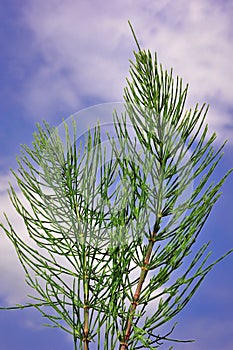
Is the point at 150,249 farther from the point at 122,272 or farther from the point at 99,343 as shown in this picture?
the point at 99,343

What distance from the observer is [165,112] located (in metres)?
2.26

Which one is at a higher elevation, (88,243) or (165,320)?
(88,243)

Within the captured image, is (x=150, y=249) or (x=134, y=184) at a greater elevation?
(x=134, y=184)

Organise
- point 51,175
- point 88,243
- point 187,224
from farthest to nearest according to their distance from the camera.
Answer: point 51,175
point 88,243
point 187,224

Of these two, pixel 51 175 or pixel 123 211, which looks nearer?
pixel 123 211

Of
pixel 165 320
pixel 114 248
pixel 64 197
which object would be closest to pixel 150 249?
pixel 114 248

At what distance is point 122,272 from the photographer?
2.15 metres

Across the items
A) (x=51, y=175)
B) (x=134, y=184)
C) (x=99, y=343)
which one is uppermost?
(x=51, y=175)

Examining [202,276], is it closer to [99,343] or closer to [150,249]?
[150,249]

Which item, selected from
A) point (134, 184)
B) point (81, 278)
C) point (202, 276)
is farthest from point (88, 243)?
point (202, 276)

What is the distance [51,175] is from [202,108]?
673 millimetres

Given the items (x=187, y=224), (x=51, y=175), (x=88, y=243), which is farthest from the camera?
(x=51, y=175)

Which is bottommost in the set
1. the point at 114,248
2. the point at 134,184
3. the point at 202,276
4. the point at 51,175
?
Answer: the point at 202,276

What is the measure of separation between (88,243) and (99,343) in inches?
14.7
